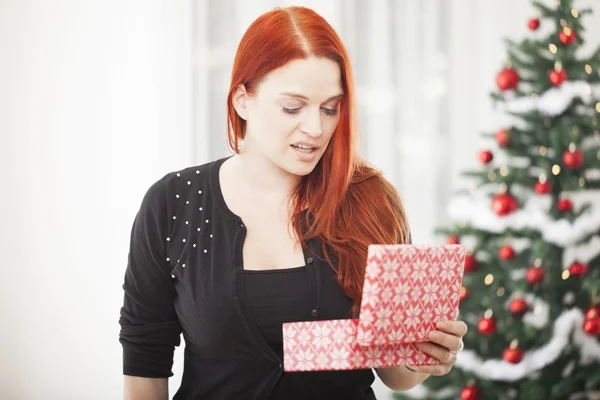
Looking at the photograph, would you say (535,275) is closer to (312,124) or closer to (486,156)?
(486,156)

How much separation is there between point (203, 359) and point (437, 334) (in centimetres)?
53

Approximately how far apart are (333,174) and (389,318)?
1.50 ft

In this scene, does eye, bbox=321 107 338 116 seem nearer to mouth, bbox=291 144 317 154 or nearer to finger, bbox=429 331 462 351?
mouth, bbox=291 144 317 154

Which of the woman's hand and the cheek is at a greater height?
the cheek

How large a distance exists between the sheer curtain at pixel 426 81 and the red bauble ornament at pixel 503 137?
729mm

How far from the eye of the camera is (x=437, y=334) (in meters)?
1.44

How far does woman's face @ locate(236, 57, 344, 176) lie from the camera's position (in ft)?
5.15

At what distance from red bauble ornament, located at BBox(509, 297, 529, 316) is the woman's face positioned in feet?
5.61

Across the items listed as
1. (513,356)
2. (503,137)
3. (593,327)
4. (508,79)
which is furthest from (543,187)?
(513,356)

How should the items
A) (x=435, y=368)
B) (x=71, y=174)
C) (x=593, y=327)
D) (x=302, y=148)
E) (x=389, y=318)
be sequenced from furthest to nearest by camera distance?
(x=71, y=174), (x=593, y=327), (x=302, y=148), (x=435, y=368), (x=389, y=318)

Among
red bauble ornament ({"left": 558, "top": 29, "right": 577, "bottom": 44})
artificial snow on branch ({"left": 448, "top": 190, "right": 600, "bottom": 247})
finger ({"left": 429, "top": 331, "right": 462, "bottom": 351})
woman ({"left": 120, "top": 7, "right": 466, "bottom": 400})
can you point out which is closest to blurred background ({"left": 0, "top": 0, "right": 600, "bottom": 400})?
artificial snow on branch ({"left": 448, "top": 190, "right": 600, "bottom": 247})

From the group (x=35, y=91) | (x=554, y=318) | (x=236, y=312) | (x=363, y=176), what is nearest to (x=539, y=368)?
(x=554, y=318)

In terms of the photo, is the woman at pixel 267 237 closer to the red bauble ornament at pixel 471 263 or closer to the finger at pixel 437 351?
the finger at pixel 437 351

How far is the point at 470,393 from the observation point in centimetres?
312
